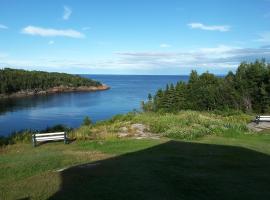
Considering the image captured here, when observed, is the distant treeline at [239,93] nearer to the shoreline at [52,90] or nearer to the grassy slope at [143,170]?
the grassy slope at [143,170]

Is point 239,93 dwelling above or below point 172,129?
above

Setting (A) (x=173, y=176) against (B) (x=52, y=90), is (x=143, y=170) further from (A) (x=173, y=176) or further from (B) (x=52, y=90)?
(B) (x=52, y=90)

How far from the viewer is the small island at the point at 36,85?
114 meters

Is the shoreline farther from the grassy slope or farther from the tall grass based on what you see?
the grassy slope

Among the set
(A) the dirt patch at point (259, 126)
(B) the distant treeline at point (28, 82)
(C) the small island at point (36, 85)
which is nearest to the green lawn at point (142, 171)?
(A) the dirt patch at point (259, 126)

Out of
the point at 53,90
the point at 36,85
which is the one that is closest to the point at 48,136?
the point at 36,85

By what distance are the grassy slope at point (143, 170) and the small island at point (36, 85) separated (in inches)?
3979

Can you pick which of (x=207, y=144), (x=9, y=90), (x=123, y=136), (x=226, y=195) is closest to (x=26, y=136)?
(x=123, y=136)

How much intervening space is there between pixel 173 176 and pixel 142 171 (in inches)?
37.0

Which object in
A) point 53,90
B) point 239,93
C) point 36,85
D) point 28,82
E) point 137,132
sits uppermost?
point 239,93

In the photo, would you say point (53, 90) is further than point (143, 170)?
Yes

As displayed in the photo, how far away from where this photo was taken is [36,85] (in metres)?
126

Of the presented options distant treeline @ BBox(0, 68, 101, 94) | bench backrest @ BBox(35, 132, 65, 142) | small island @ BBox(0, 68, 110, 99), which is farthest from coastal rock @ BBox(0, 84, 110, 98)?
bench backrest @ BBox(35, 132, 65, 142)

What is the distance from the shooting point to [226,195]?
761 cm
